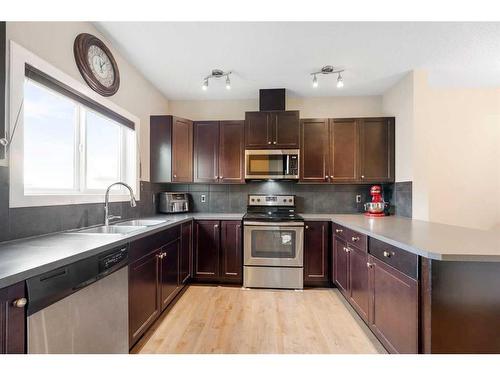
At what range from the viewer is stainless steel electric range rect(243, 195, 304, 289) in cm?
272

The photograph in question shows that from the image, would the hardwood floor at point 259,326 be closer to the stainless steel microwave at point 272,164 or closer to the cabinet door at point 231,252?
the cabinet door at point 231,252

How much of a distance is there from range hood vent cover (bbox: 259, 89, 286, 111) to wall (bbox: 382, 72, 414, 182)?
143 centimetres

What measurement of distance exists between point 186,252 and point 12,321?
186 cm

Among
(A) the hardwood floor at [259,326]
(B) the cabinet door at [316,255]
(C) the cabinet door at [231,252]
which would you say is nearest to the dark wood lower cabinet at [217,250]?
(C) the cabinet door at [231,252]

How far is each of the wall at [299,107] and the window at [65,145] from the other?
51.0 inches

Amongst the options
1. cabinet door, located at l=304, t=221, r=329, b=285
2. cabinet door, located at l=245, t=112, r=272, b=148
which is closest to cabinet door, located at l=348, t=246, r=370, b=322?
cabinet door, located at l=304, t=221, r=329, b=285

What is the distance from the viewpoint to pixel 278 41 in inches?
81.8

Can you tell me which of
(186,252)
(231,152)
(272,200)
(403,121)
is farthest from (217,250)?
(403,121)

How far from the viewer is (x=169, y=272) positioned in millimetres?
2172

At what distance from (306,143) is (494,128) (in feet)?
7.85

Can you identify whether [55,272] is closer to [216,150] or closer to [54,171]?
[54,171]

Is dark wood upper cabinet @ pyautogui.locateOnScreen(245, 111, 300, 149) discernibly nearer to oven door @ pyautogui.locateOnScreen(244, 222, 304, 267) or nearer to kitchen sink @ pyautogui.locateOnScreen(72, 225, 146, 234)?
oven door @ pyautogui.locateOnScreen(244, 222, 304, 267)

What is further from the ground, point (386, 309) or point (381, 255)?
point (381, 255)

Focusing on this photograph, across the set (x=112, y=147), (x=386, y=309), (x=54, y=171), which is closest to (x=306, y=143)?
(x=386, y=309)
